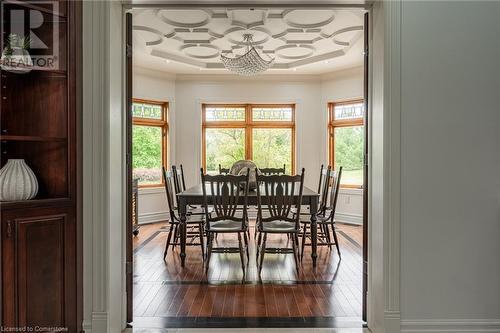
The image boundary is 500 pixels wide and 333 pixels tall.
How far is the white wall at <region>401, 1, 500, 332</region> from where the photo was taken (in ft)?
7.52

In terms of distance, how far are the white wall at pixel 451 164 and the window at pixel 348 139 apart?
434cm

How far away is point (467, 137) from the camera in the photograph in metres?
2.30

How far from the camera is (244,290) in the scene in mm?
3275

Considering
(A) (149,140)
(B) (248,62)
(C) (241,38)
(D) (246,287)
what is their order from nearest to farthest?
(D) (246,287) < (B) (248,62) < (C) (241,38) < (A) (149,140)

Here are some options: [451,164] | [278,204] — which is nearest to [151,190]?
[278,204]

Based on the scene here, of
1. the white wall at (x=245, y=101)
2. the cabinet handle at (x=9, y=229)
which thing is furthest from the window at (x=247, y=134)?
the cabinet handle at (x=9, y=229)

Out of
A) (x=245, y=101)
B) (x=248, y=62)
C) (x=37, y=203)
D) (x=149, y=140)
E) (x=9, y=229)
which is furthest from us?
(x=245, y=101)

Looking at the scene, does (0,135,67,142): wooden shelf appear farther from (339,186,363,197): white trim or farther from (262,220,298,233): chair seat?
(339,186,363,197): white trim

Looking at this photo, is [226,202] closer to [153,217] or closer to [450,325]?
[450,325]

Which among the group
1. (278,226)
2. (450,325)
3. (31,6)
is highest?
(31,6)

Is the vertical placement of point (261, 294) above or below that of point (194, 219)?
below

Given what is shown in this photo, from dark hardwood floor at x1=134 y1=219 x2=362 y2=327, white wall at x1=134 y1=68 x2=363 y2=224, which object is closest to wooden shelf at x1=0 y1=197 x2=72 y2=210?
dark hardwood floor at x1=134 y1=219 x2=362 y2=327

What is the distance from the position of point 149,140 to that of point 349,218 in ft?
13.7

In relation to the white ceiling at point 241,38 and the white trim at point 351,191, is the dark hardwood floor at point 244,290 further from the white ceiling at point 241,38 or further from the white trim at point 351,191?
the white ceiling at point 241,38
